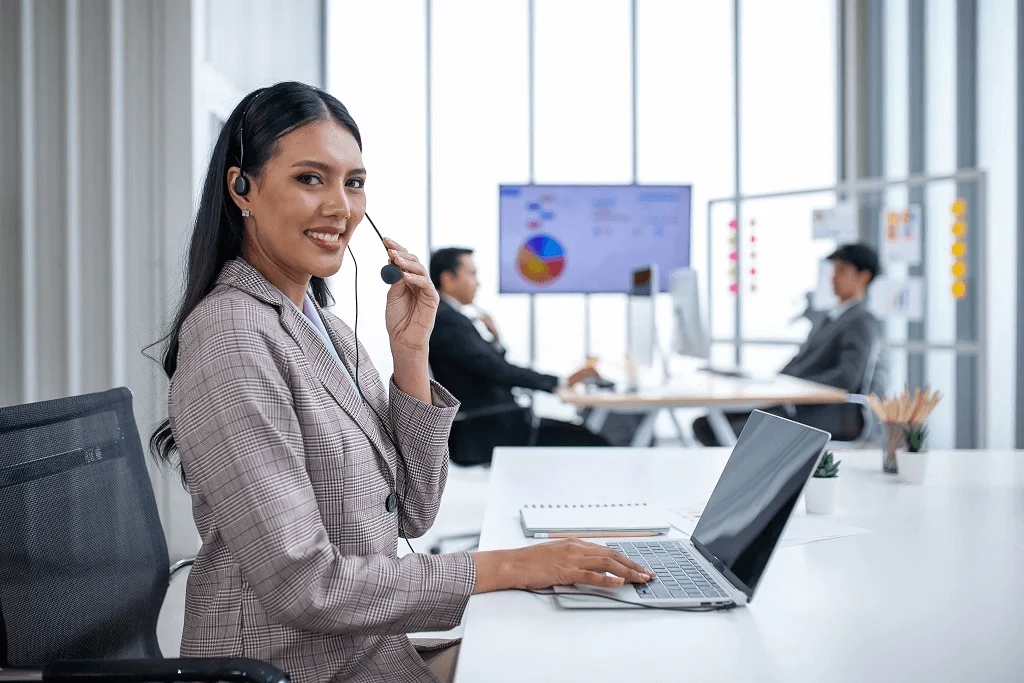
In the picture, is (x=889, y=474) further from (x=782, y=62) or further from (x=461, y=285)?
(x=782, y=62)

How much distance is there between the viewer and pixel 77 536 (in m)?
1.15

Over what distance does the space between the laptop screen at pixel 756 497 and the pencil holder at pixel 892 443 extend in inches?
24.3

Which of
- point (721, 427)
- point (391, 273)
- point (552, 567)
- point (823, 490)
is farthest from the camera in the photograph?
point (721, 427)

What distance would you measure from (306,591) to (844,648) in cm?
60

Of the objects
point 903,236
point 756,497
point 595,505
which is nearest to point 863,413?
point 903,236

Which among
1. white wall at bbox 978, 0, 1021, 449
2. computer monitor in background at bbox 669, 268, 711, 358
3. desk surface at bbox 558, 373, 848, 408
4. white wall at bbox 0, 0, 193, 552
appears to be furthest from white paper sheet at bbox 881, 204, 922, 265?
white wall at bbox 0, 0, 193, 552

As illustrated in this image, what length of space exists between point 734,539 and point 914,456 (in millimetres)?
794

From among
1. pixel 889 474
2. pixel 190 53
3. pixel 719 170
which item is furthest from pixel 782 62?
pixel 889 474

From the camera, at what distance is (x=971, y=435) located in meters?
4.70

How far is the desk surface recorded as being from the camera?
3.27m

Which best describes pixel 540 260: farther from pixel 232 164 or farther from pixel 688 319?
pixel 232 164

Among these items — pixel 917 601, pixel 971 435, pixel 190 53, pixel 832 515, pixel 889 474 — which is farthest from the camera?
pixel 971 435

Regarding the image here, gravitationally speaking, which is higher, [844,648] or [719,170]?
[719,170]

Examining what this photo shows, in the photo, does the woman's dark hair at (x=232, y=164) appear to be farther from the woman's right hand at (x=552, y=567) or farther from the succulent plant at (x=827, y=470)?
the succulent plant at (x=827, y=470)
